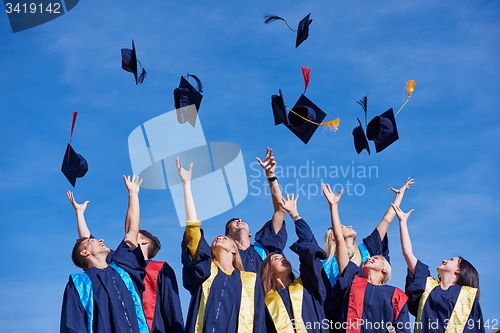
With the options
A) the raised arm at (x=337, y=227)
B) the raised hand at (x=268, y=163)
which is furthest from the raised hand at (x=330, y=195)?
the raised hand at (x=268, y=163)

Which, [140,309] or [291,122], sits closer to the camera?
[140,309]

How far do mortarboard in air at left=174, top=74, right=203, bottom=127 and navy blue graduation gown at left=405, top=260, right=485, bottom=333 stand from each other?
3.04 meters

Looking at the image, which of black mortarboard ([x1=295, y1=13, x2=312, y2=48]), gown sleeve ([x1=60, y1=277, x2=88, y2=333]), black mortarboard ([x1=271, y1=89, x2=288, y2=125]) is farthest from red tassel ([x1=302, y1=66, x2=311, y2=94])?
gown sleeve ([x1=60, y1=277, x2=88, y2=333])

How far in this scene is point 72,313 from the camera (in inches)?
225

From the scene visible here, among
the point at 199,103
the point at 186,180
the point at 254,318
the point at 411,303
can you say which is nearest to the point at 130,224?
the point at 186,180

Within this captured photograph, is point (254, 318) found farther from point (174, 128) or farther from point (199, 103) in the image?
point (174, 128)

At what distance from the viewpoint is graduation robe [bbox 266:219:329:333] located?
622 centimetres

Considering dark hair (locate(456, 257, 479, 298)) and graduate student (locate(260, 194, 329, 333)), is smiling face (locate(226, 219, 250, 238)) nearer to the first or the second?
graduate student (locate(260, 194, 329, 333))

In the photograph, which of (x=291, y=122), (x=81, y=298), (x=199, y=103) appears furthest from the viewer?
(x=291, y=122)

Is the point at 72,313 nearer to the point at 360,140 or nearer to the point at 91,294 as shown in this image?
the point at 91,294

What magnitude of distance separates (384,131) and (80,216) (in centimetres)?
387

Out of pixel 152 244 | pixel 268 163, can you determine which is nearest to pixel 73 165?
pixel 152 244

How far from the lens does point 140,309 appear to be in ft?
20.0

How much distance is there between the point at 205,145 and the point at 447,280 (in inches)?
151
